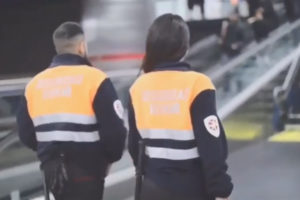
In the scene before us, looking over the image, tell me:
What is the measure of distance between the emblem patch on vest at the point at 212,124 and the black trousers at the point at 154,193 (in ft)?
0.94

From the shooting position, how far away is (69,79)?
298 cm

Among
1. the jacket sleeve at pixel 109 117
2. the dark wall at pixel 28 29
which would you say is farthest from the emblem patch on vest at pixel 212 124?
the dark wall at pixel 28 29

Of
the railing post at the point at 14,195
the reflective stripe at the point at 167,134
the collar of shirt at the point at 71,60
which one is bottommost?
the railing post at the point at 14,195

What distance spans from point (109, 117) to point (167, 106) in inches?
17.3

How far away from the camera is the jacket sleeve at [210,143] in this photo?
2.41 metres

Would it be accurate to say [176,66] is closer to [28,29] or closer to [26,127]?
[26,127]

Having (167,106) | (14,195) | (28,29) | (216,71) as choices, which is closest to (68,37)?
(167,106)

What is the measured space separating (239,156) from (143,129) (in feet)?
13.1

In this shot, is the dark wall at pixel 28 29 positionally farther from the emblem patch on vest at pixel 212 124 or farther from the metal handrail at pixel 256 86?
the emblem patch on vest at pixel 212 124

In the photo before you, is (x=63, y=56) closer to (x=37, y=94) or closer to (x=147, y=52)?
(x=37, y=94)

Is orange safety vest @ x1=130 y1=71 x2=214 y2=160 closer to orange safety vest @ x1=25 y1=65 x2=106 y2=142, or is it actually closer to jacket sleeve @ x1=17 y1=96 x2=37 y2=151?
orange safety vest @ x1=25 y1=65 x2=106 y2=142

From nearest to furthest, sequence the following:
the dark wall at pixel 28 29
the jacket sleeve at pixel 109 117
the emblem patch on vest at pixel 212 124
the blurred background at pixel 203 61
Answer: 1. the emblem patch on vest at pixel 212 124
2. the jacket sleeve at pixel 109 117
3. the blurred background at pixel 203 61
4. the dark wall at pixel 28 29

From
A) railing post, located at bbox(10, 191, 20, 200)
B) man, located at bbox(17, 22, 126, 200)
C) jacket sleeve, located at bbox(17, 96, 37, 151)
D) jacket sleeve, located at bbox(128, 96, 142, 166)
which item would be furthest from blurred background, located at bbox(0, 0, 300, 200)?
jacket sleeve, located at bbox(128, 96, 142, 166)

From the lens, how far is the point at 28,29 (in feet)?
17.9
